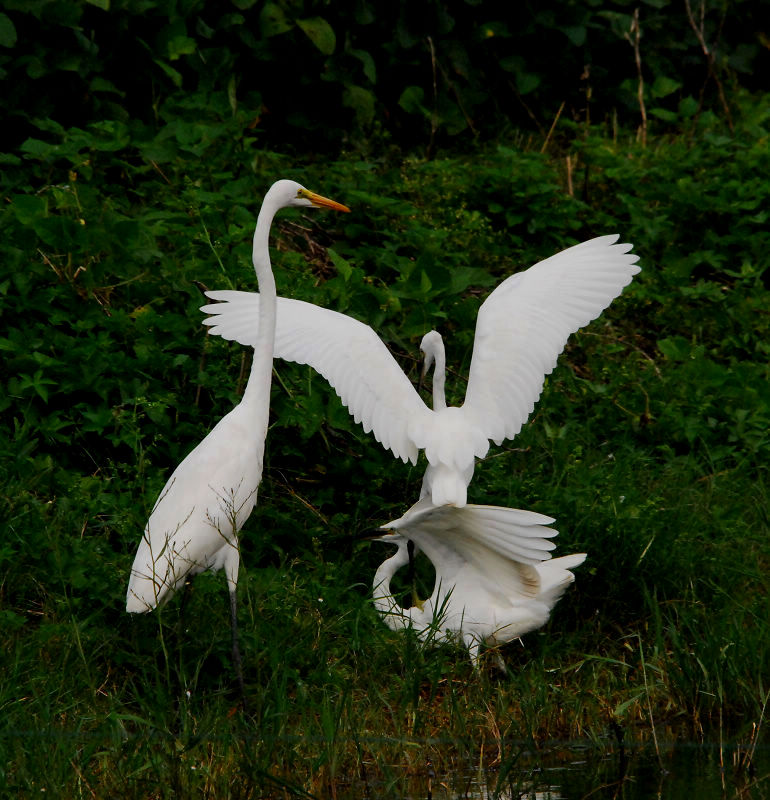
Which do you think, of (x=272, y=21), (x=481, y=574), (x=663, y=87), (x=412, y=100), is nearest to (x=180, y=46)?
(x=272, y=21)

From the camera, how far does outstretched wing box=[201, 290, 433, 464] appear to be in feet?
16.8

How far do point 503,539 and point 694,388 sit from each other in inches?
81.4

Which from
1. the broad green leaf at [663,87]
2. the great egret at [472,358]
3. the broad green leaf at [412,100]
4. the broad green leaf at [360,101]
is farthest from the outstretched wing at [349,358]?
the broad green leaf at [663,87]

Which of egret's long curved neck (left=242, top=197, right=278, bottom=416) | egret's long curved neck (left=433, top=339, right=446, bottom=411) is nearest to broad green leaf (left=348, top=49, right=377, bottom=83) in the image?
egret's long curved neck (left=433, top=339, right=446, bottom=411)

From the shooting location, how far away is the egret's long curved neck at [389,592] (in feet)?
16.6

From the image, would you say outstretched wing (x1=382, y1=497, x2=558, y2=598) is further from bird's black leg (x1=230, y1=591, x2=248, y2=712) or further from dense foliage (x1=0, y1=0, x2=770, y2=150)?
dense foliage (x1=0, y1=0, x2=770, y2=150)

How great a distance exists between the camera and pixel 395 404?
16.8 feet

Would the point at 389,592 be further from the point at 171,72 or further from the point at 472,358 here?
the point at 171,72

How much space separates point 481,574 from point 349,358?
3.24 feet

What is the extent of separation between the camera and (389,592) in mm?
5441

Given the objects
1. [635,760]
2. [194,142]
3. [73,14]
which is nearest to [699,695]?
[635,760]

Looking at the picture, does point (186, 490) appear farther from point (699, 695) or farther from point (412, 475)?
point (699, 695)

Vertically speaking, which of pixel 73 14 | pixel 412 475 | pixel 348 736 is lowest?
pixel 412 475

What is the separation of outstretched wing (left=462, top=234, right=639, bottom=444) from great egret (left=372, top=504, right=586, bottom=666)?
Answer: 0.39 metres
